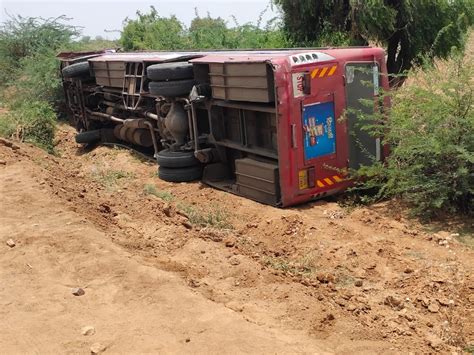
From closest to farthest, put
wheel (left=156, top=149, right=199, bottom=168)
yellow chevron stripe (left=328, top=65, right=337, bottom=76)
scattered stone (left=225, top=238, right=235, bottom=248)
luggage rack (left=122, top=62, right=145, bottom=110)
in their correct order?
scattered stone (left=225, top=238, right=235, bottom=248) < yellow chevron stripe (left=328, top=65, right=337, bottom=76) < wheel (left=156, top=149, right=199, bottom=168) < luggage rack (left=122, top=62, right=145, bottom=110)

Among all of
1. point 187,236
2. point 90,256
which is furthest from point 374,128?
point 90,256

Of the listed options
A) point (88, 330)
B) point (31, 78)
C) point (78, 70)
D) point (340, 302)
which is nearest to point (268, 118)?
point (340, 302)

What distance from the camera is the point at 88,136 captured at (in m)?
13.0

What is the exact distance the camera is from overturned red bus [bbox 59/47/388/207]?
23.0 feet

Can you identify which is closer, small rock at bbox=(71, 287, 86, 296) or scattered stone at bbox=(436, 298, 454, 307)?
small rock at bbox=(71, 287, 86, 296)

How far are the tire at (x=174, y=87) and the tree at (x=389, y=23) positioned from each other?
21.5 ft

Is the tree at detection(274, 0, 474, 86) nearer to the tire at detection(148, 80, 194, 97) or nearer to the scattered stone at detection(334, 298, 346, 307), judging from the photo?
the tire at detection(148, 80, 194, 97)

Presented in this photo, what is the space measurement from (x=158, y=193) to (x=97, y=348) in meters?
4.87

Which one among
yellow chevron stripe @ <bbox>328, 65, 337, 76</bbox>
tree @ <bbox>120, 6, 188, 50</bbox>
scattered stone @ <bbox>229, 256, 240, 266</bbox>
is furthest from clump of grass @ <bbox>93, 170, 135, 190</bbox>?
tree @ <bbox>120, 6, 188, 50</bbox>

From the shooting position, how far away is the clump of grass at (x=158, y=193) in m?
8.16

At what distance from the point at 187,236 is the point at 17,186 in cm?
257

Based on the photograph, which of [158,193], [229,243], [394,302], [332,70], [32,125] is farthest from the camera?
[32,125]

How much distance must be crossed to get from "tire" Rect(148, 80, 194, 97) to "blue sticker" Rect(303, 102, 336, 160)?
2.25 metres

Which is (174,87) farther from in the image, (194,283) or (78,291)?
(78,291)
